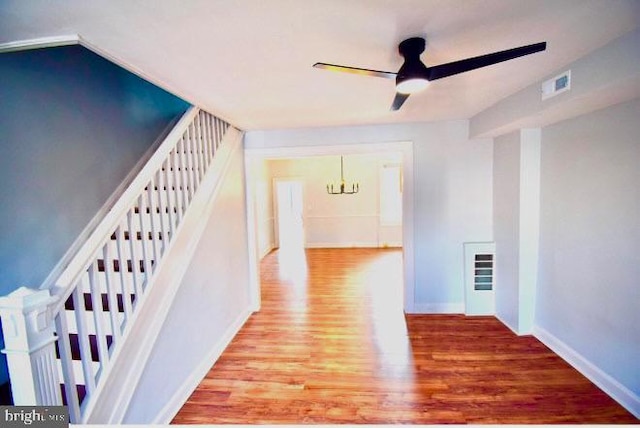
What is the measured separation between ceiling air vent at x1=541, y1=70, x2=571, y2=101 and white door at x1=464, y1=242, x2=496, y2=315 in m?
1.80

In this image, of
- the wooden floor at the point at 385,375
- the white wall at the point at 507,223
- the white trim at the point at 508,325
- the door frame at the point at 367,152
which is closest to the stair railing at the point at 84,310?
the wooden floor at the point at 385,375

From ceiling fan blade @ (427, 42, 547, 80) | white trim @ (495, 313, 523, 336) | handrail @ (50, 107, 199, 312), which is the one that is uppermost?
ceiling fan blade @ (427, 42, 547, 80)

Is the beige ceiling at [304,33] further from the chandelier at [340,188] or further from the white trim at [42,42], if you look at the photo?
the chandelier at [340,188]

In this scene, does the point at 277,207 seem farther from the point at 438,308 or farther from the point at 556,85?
the point at 556,85

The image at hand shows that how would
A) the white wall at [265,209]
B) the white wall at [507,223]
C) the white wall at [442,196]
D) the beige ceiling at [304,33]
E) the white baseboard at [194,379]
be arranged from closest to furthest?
the beige ceiling at [304,33] < the white baseboard at [194,379] < the white wall at [507,223] < the white wall at [442,196] < the white wall at [265,209]

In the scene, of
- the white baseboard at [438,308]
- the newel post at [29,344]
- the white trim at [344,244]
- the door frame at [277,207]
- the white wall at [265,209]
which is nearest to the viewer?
the newel post at [29,344]

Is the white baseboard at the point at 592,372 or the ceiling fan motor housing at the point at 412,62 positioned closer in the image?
the ceiling fan motor housing at the point at 412,62

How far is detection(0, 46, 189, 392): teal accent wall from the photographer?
6.13ft

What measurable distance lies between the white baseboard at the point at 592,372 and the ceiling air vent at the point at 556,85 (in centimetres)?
207

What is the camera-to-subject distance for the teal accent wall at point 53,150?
187 centimetres

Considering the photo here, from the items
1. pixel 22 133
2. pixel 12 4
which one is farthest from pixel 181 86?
pixel 22 133

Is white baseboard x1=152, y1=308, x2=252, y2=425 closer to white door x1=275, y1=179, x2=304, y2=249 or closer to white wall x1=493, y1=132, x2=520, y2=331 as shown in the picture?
white wall x1=493, y1=132, x2=520, y2=331

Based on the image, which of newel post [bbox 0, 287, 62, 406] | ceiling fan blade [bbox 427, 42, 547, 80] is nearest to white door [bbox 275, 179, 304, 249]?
ceiling fan blade [bbox 427, 42, 547, 80]

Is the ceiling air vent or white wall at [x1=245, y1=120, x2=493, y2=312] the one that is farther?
white wall at [x1=245, y1=120, x2=493, y2=312]
